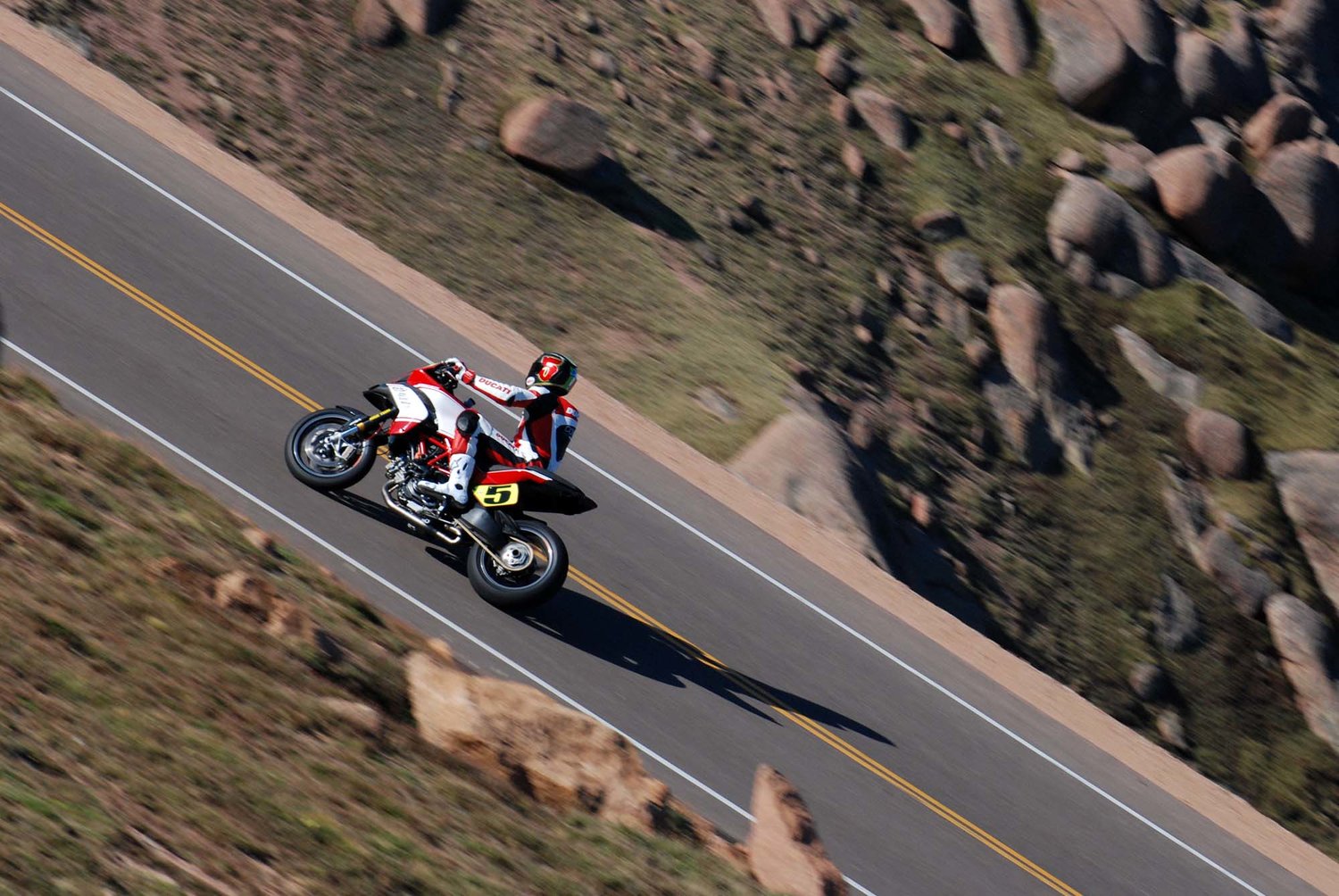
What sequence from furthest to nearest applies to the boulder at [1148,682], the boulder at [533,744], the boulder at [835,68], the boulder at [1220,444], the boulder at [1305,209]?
1. the boulder at [1305,209]
2. the boulder at [835,68]
3. the boulder at [1220,444]
4. the boulder at [1148,682]
5. the boulder at [533,744]

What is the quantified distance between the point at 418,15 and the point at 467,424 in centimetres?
1290

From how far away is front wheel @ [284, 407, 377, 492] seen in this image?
12.8m

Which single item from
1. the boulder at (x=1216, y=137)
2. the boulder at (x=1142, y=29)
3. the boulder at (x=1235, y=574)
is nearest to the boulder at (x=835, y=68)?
the boulder at (x=1142, y=29)

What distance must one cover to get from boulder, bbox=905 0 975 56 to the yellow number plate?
65.0 feet

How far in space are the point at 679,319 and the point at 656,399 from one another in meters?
2.10

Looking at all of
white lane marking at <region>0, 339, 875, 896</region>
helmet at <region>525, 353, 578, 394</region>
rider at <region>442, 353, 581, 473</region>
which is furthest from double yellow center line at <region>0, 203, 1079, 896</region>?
helmet at <region>525, 353, 578, 394</region>

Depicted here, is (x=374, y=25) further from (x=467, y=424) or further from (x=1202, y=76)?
(x=1202, y=76)

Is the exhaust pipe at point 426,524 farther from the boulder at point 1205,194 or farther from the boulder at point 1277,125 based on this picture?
the boulder at point 1277,125

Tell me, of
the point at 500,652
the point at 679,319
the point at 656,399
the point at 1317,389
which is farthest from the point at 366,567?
the point at 1317,389

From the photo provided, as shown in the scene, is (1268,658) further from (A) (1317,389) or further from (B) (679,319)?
(B) (679,319)

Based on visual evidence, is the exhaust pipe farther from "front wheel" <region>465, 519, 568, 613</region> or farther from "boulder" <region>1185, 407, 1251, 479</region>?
"boulder" <region>1185, 407, 1251, 479</region>

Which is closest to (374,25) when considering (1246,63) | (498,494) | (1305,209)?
(498,494)

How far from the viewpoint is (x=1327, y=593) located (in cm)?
2228

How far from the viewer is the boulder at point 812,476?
58.2ft
